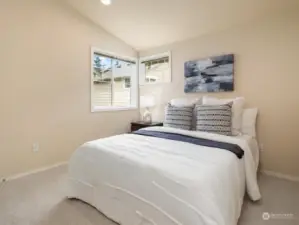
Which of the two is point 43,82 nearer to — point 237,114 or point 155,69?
point 155,69

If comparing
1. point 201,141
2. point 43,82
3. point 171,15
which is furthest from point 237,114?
point 43,82

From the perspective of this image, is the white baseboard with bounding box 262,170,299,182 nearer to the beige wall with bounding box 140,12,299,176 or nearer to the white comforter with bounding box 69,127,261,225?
the beige wall with bounding box 140,12,299,176

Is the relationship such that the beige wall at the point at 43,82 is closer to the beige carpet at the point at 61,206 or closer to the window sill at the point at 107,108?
the window sill at the point at 107,108

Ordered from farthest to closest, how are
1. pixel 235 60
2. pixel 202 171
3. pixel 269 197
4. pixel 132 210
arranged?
pixel 235 60
pixel 269 197
pixel 132 210
pixel 202 171

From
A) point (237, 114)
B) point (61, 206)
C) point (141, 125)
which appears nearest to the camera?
point (61, 206)

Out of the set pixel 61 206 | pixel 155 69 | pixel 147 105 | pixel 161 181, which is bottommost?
pixel 61 206

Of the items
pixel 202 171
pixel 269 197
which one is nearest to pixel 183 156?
pixel 202 171

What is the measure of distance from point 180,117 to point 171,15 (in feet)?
5.10

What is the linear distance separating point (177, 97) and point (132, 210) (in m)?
2.52

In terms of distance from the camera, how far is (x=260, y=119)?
2.84 m

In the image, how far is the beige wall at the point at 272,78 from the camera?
2.56 metres

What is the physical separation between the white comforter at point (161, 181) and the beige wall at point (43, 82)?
1147mm

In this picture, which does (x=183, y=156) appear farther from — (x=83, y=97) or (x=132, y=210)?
(x=83, y=97)

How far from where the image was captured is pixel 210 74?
3.24 m
